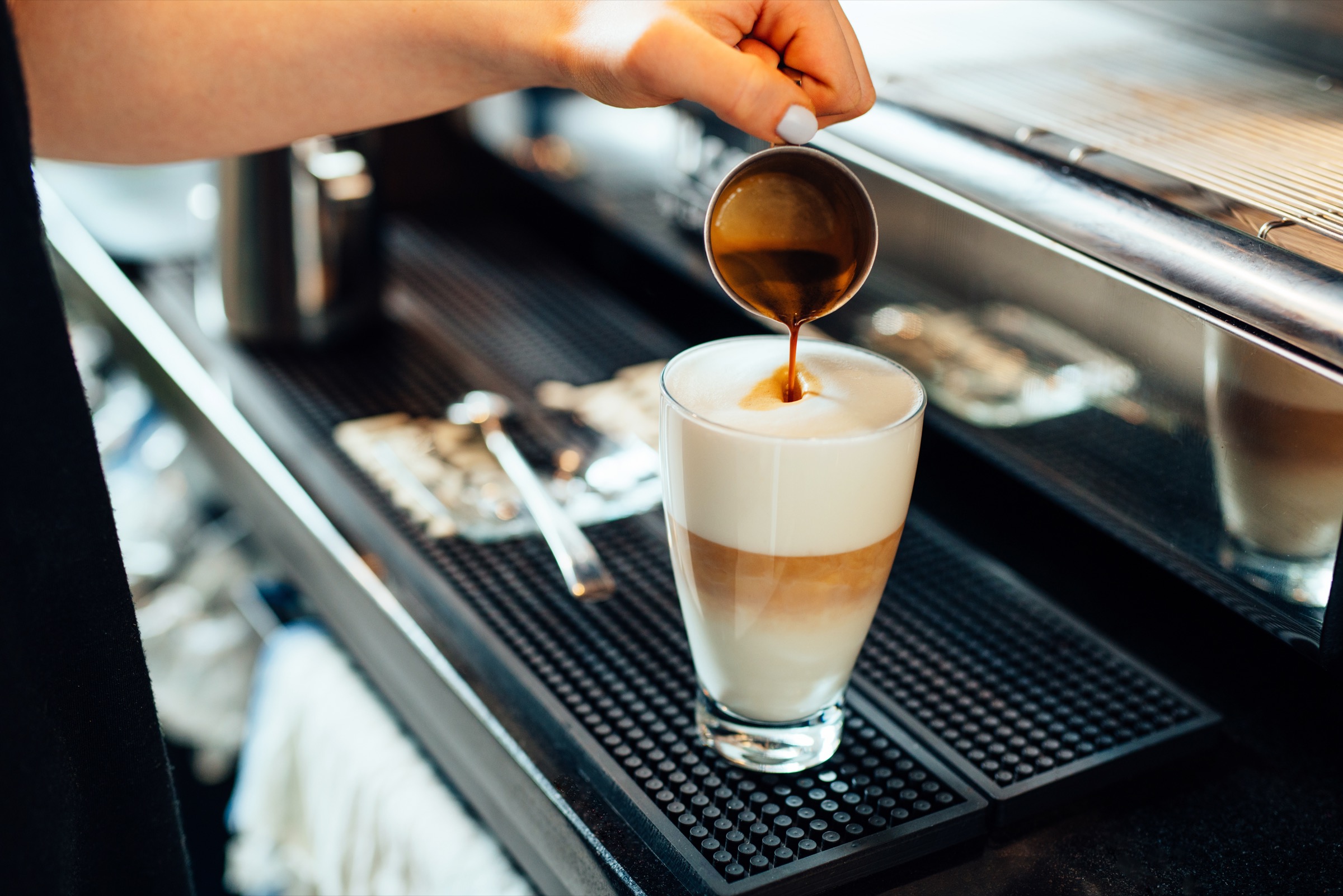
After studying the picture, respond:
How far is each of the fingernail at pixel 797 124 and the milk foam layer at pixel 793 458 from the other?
155 mm

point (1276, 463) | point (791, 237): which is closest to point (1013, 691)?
point (1276, 463)

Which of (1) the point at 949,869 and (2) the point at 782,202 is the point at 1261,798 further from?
(2) the point at 782,202

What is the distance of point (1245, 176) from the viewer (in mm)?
782

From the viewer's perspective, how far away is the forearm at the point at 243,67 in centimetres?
87

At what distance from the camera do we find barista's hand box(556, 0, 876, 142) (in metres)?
0.68

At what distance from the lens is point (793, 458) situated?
0.68 meters

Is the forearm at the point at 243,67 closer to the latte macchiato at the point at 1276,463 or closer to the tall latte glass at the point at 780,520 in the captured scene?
the tall latte glass at the point at 780,520

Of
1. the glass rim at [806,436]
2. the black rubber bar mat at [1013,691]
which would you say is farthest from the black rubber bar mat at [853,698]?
the glass rim at [806,436]

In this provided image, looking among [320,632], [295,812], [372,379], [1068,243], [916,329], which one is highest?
[1068,243]

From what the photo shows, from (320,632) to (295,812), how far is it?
0.62 ft

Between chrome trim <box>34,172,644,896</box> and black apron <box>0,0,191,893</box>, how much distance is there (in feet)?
0.34

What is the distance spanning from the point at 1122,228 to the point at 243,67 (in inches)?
26.4

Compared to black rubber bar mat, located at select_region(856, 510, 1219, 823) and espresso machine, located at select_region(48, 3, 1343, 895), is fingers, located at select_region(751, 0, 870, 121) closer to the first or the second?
espresso machine, located at select_region(48, 3, 1343, 895)

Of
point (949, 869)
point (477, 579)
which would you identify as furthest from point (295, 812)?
point (949, 869)
